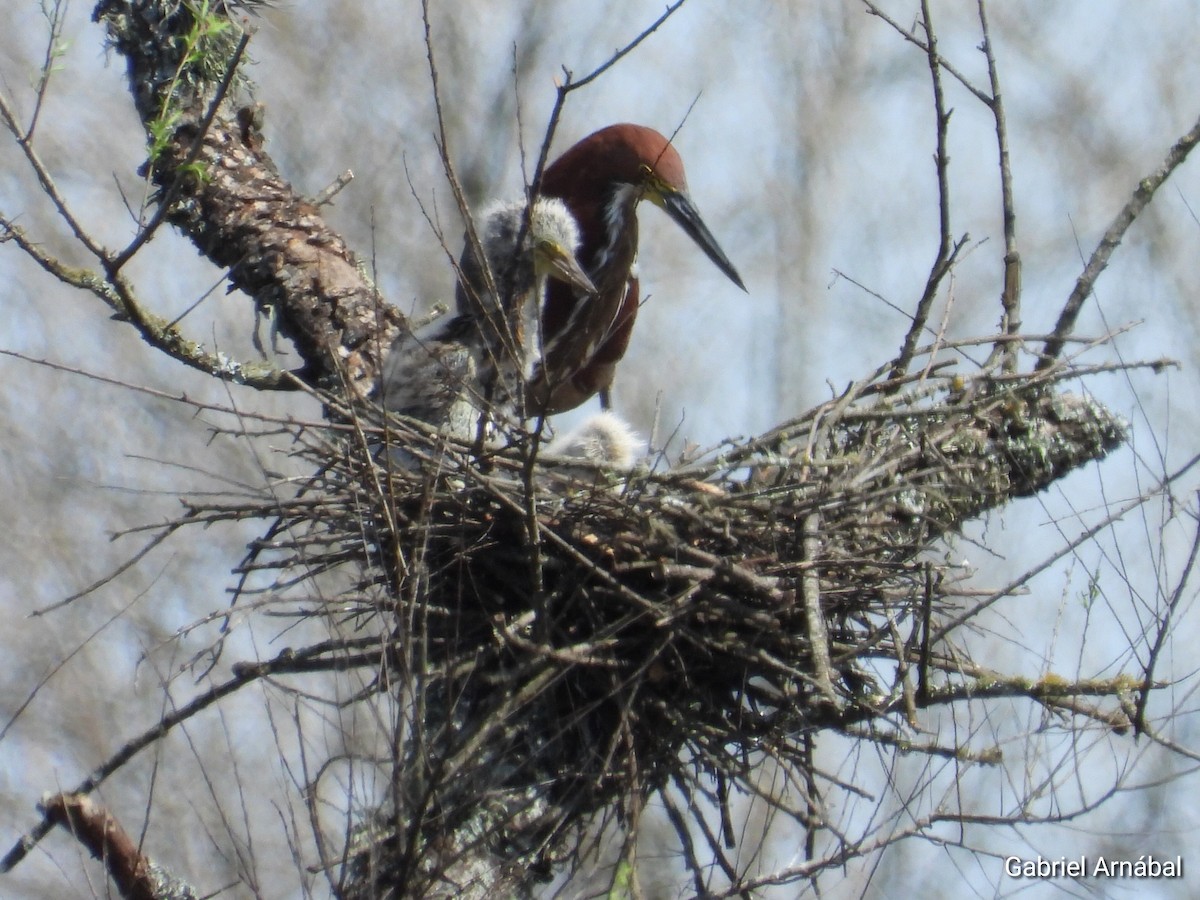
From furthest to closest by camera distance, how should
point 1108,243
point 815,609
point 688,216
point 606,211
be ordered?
point 688,216, point 606,211, point 1108,243, point 815,609

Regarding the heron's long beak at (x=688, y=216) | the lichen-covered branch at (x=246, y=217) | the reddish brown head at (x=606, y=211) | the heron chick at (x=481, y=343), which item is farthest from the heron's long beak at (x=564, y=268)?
the heron's long beak at (x=688, y=216)

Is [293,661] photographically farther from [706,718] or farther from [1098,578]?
[1098,578]

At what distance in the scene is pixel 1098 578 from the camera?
3.40 m

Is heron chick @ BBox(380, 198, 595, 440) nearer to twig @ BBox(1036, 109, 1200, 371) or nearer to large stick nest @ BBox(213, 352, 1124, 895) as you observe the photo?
large stick nest @ BBox(213, 352, 1124, 895)

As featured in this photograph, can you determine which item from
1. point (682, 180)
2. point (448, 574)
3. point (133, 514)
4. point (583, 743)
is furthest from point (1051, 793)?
point (133, 514)

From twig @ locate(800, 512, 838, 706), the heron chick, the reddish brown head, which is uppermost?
the reddish brown head

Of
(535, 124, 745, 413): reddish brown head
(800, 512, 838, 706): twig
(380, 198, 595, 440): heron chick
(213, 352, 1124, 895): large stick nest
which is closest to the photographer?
(800, 512, 838, 706): twig

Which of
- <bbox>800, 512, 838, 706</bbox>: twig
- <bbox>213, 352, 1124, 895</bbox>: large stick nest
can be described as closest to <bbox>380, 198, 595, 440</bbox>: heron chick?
<bbox>213, 352, 1124, 895</bbox>: large stick nest

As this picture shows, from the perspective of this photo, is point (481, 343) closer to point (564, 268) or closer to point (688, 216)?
point (564, 268)

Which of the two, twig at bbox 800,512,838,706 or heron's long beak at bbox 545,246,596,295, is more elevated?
heron's long beak at bbox 545,246,596,295

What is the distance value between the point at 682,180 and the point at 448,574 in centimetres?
247

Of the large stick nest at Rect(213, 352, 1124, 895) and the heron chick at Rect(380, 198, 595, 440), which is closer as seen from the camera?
the large stick nest at Rect(213, 352, 1124, 895)

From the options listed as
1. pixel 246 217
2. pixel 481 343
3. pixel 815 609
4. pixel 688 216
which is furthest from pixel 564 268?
pixel 815 609

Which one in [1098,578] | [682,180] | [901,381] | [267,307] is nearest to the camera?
[1098,578]
